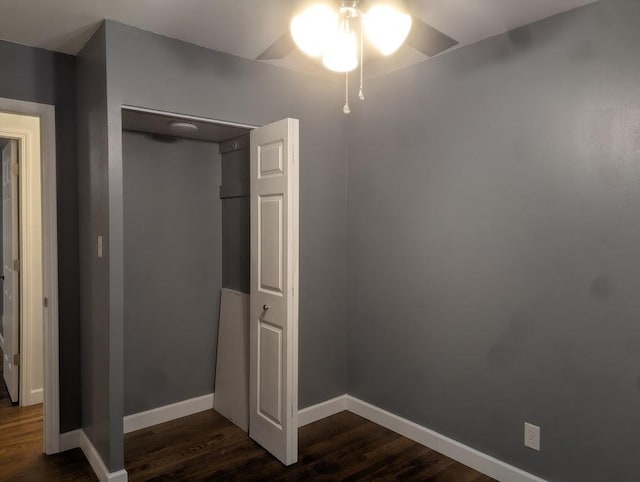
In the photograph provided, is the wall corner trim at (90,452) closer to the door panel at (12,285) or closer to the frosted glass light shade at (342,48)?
the door panel at (12,285)

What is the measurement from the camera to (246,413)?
3090mm

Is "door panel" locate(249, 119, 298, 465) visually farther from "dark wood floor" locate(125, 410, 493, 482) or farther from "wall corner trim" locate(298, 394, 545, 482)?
"wall corner trim" locate(298, 394, 545, 482)

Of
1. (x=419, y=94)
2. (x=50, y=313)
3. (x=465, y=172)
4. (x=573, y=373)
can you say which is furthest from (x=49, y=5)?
(x=573, y=373)

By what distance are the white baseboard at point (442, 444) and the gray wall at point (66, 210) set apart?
193 centimetres

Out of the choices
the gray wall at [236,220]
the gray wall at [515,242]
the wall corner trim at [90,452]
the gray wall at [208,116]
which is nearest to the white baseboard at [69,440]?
the wall corner trim at [90,452]

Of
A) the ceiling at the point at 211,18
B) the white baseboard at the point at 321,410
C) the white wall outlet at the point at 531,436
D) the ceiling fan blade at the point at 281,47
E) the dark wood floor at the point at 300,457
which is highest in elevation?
the ceiling at the point at 211,18

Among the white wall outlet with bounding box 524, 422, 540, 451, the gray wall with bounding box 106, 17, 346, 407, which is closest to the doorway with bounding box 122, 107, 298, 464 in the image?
the gray wall with bounding box 106, 17, 346, 407

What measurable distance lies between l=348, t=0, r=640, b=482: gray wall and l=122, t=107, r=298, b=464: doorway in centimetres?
83

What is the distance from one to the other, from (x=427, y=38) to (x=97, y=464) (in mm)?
2855

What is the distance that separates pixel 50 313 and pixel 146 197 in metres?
0.97

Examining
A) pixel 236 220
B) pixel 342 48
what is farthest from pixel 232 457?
pixel 342 48

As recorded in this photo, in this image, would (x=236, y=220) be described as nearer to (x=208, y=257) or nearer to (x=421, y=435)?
(x=208, y=257)

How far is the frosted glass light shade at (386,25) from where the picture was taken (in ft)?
5.00

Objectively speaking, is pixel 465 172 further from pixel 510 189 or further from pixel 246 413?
pixel 246 413
